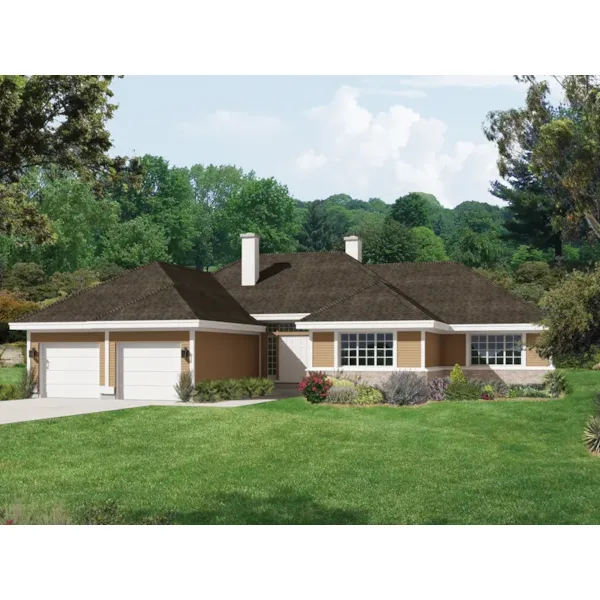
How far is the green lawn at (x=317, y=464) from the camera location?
14.1m

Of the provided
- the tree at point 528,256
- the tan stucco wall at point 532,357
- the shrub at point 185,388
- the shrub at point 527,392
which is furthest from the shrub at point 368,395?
the tree at point 528,256

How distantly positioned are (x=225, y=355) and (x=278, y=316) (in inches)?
157

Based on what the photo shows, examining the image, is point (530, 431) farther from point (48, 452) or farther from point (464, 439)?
point (48, 452)

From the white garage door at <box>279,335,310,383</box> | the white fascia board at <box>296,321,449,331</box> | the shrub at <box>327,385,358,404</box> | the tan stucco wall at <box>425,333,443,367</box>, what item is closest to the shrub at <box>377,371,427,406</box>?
the shrub at <box>327,385,358,404</box>

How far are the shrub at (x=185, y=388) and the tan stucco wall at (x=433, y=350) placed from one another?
8.15 meters

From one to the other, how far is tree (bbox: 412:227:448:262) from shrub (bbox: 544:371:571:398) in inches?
1717

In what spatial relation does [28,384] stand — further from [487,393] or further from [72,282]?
[72,282]

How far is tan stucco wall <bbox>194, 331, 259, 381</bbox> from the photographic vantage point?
2872 centimetres

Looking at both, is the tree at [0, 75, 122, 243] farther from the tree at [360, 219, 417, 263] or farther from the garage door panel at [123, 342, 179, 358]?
the tree at [360, 219, 417, 263]

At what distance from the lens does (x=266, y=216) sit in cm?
8150

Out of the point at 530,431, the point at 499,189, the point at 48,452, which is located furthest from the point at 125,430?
the point at 499,189

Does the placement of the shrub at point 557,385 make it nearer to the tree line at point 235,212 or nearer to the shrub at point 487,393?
the shrub at point 487,393

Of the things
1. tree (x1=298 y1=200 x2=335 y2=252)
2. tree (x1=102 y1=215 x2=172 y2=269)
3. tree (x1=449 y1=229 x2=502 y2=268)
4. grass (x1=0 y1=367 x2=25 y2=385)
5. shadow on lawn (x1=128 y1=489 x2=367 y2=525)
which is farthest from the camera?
tree (x1=298 y1=200 x2=335 y2=252)

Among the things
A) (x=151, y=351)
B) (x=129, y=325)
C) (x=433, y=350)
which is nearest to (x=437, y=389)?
(x=433, y=350)
